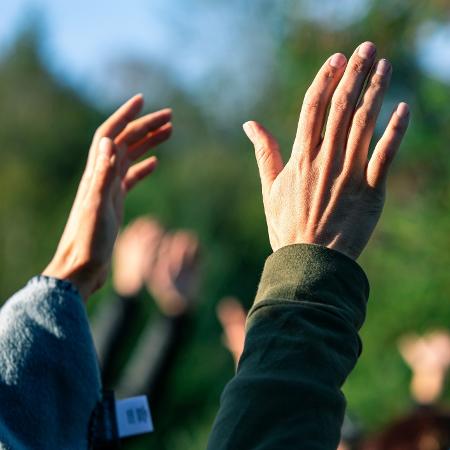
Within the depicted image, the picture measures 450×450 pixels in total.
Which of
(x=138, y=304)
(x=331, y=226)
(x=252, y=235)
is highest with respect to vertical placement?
(x=331, y=226)

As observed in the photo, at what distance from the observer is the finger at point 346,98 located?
4.44 feet

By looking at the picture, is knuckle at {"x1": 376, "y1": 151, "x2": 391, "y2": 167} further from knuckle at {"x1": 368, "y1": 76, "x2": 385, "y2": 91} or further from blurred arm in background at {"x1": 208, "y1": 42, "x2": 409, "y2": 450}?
knuckle at {"x1": 368, "y1": 76, "x2": 385, "y2": 91}

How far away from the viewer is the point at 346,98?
4.44 ft

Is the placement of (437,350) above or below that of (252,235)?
above

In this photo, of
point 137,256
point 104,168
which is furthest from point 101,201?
point 137,256

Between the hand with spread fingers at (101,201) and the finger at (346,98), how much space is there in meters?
0.68

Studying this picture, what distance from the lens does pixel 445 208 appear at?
4445 millimetres

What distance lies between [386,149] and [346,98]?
10 centimetres

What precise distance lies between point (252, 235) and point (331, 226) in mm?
10176

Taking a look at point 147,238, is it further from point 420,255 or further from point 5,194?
point 5,194

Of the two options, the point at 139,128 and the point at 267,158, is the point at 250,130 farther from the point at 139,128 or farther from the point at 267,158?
the point at 139,128

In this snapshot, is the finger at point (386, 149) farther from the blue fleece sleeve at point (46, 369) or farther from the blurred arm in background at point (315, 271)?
the blue fleece sleeve at point (46, 369)

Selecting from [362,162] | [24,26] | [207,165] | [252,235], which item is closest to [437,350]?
[362,162]

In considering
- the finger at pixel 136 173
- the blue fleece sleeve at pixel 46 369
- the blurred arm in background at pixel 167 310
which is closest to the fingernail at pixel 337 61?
the blue fleece sleeve at pixel 46 369
